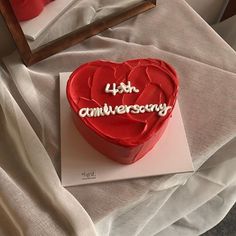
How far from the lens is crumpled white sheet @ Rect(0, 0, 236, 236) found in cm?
48

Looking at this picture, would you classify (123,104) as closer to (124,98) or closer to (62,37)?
(124,98)

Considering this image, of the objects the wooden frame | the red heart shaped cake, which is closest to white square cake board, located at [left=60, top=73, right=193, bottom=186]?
the red heart shaped cake

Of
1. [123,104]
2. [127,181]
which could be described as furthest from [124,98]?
[127,181]

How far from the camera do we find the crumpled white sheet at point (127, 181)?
0.48m

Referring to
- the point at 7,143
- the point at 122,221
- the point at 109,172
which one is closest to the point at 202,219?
the point at 122,221

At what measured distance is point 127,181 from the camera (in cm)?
54

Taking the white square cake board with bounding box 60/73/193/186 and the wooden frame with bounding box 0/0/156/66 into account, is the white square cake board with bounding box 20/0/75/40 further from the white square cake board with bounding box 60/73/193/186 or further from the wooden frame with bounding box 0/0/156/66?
the white square cake board with bounding box 60/73/193/186

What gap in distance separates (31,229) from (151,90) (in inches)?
10.3

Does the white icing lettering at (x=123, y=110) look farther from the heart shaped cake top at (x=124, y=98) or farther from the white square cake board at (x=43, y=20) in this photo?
the white square cake board at (x=43, y=20)

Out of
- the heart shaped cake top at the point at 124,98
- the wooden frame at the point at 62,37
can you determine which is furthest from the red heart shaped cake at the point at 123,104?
the wooden frame at the point at 62,37

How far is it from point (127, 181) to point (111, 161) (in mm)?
39

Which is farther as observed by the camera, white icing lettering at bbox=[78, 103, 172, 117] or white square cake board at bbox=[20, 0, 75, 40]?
white square cake board at bbox=[20, 0, 75, 40]

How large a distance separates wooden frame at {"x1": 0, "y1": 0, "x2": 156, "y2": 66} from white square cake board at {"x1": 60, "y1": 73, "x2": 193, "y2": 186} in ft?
0.52

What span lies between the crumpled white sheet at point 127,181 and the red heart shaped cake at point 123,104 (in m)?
0.07
